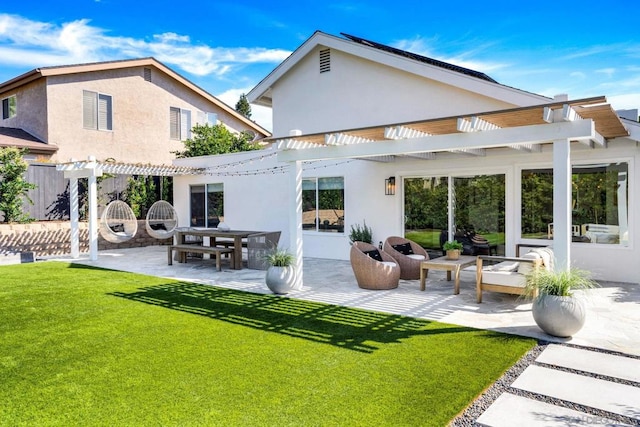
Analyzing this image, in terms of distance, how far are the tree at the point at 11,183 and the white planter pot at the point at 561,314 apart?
13956 mm

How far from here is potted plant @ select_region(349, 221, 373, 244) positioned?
11867 millimetres

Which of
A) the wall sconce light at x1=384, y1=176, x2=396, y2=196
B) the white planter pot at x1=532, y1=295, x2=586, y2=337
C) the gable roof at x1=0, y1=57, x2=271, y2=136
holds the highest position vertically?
the gable roof at x1=0, y1=57, x2=271, y2=136

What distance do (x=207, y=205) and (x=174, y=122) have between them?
638 cm

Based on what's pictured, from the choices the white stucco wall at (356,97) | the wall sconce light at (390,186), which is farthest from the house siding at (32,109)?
the wall sconce light at (390,186)

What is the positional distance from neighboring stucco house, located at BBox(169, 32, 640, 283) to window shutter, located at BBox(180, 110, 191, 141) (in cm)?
492

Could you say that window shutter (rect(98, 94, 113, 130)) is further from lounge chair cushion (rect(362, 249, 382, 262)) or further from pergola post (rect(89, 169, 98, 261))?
lounge chair cushion (rect(362, 249, 382, 262))

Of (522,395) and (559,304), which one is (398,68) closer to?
(559,304)

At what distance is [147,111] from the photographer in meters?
19.2

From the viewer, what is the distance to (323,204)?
13117mm

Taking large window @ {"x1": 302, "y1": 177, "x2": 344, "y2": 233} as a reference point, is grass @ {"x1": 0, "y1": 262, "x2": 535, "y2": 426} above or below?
below

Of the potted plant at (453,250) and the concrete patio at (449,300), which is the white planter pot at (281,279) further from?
the potted plant at (453,250)

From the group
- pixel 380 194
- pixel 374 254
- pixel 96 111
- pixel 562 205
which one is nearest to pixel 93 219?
pixel 96 111

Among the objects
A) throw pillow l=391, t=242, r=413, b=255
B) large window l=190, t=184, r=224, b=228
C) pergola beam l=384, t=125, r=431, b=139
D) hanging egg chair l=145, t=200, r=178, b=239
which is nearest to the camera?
pergola beam l=384, t=125, r=431, b=139

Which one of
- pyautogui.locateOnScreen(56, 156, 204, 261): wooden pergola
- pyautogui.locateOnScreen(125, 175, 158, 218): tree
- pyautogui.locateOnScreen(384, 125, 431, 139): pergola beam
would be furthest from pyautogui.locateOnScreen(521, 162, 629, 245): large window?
pyautogui.locateOnScreen(125, 175, 158, 218): tree
